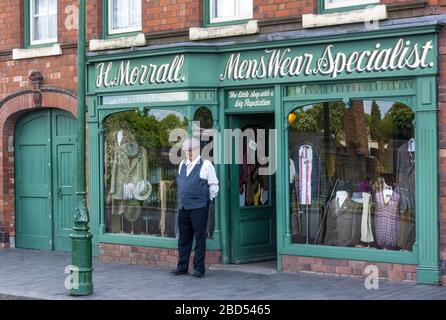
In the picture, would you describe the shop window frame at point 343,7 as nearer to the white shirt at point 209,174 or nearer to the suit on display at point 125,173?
the white shirt at point 209,174

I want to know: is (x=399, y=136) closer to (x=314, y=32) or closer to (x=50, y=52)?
(x=314, y=32)

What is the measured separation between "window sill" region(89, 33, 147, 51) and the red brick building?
2 cm

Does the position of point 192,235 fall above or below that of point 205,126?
below

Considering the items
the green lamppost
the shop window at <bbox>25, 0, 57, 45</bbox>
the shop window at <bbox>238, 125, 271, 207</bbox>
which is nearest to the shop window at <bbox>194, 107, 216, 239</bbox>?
the shop window at <bbox>238, 125, 271, 207</bbox>

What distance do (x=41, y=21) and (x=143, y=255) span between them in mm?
4822

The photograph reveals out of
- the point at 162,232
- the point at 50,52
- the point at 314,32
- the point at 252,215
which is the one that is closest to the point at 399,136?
the point at 314,32

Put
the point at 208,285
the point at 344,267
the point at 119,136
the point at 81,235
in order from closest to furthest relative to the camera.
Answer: the point at 81,235, the point at 208,285, the point at 344,267, the point at 119,136

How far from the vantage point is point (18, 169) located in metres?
16.5

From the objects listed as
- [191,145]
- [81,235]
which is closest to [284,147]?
[191,145]

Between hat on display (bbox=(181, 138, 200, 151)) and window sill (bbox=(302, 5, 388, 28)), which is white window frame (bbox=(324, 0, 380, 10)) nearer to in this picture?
window sill (bbox=(302, 5, 388, 28))

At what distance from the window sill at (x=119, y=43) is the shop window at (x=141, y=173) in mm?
1063

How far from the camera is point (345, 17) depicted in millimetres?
11789

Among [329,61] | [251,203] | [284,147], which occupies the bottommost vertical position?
[251,203]

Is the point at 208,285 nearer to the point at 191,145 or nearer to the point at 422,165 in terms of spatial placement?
the point at 191,145
